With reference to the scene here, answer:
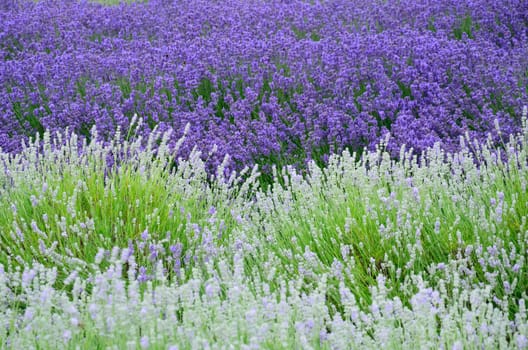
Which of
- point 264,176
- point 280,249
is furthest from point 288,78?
point 280,249

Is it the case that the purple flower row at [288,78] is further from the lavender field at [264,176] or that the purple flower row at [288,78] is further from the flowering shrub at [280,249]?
the flowering shrub at [280,249]

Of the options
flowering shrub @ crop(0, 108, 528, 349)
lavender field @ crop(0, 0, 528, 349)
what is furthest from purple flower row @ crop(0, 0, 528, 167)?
flowering shrub @ crop(0, 108, 528, 349)

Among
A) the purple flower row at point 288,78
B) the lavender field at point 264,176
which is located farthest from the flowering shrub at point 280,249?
the purple flower row at point 288,78

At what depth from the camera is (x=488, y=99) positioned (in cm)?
546

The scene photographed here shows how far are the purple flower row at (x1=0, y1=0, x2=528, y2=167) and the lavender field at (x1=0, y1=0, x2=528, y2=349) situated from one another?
0.03m

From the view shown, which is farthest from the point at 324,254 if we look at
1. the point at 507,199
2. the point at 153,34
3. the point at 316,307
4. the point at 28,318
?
the point at 153,34

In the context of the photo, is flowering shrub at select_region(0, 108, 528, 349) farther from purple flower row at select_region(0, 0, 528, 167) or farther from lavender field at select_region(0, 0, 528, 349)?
purple flower row at select_region(0, 0, 528, 167)

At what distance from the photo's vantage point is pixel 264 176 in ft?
16.8

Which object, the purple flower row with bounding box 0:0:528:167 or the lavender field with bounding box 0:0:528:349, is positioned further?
the purple flower row with bounding box 0:0:528:167

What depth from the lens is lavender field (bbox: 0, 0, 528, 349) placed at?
97.3 inches

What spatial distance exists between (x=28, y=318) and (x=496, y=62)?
475 cm

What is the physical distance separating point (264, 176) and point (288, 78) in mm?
Answer: 1050

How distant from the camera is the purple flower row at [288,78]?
17.0ft

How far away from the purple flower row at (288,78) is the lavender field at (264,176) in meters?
0.03
